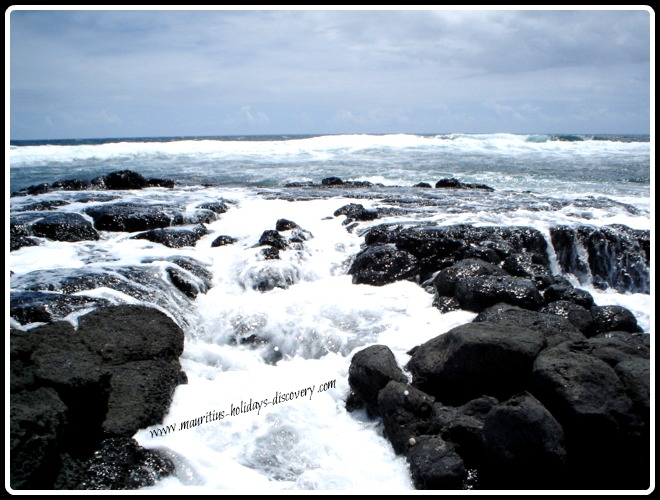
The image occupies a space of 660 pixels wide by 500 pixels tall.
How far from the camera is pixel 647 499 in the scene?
323 cm

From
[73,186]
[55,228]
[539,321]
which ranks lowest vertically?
[539,321]

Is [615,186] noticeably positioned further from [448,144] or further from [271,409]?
[448,144]

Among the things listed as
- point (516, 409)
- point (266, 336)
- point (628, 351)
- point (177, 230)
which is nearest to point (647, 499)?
point (516, 409)

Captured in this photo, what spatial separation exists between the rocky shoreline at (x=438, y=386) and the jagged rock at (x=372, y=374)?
1cm

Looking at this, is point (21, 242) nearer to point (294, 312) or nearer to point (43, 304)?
point (43, 304)

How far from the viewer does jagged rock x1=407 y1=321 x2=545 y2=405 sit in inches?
180

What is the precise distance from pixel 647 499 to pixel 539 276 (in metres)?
4.59

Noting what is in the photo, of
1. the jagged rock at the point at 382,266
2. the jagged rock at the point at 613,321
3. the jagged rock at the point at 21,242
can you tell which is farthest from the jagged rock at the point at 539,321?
the jagged rock at the point at 21,242

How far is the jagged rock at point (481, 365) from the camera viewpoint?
15.0 feet

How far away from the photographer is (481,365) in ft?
15.2

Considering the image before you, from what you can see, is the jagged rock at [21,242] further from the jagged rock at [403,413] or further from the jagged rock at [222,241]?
the jagged rock at [403,413]

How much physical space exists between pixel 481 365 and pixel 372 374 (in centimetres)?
101

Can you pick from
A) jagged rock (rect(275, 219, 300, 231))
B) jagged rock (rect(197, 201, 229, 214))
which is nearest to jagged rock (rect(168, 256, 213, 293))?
jagged rock (rect(275, 219, 300, 231))

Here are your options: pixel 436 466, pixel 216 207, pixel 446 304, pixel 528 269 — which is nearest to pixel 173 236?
pixel 216 207
